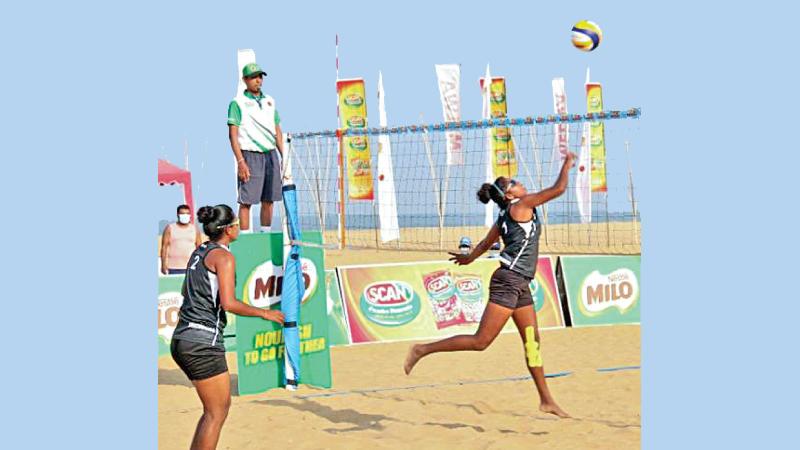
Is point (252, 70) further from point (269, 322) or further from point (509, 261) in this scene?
point (509, 261)

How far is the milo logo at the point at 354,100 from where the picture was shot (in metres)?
Answer: 20.1

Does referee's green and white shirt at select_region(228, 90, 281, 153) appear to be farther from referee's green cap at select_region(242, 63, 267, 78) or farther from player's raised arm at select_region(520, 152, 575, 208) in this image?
player's raised arm at select_region(520, 152, 575, 208)

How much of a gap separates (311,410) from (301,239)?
1.76m

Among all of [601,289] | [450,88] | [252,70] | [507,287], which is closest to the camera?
[507,287]

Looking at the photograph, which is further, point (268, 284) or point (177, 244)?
point (177, 244)

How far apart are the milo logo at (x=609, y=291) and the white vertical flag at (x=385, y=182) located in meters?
7.91

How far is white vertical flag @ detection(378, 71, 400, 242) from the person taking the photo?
20.6m

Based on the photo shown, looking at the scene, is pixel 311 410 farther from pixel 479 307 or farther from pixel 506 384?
pixel 479 307

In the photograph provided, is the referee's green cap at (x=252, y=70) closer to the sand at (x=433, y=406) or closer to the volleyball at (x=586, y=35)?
the volleyball at (x=586, y=35)

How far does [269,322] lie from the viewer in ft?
29.0

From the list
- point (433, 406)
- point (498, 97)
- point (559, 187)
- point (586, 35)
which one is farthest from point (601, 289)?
point (498, 97)

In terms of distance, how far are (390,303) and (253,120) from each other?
3.60m

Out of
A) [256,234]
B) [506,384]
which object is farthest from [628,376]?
[256,234]

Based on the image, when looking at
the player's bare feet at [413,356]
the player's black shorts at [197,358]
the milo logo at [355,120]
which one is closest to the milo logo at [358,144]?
the milo logo at [355,120]
